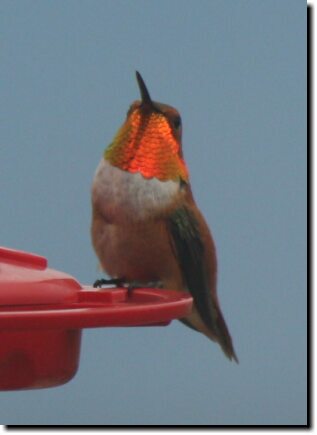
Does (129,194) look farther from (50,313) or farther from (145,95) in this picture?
Answer: (50,313)

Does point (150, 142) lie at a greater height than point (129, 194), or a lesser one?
greater

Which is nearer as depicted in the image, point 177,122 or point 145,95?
point 145,95

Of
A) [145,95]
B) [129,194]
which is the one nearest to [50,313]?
[129,194]

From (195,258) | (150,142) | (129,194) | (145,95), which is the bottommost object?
(195,258)

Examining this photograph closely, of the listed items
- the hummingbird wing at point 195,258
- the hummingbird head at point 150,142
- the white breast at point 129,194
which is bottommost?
the hummingbird wing at point 195,258

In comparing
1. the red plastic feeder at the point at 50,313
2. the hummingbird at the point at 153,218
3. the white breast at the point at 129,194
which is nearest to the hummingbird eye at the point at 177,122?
the hummingbird at the point at 153,218

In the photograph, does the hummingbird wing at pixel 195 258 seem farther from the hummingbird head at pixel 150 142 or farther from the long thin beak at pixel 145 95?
the long thin beak at pixel 145 95

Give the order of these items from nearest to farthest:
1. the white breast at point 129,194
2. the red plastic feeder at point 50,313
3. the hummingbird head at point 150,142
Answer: the red plastic feeder at point 50,313, the white breast at point 129,194, the hummingbird head at point 150,142
